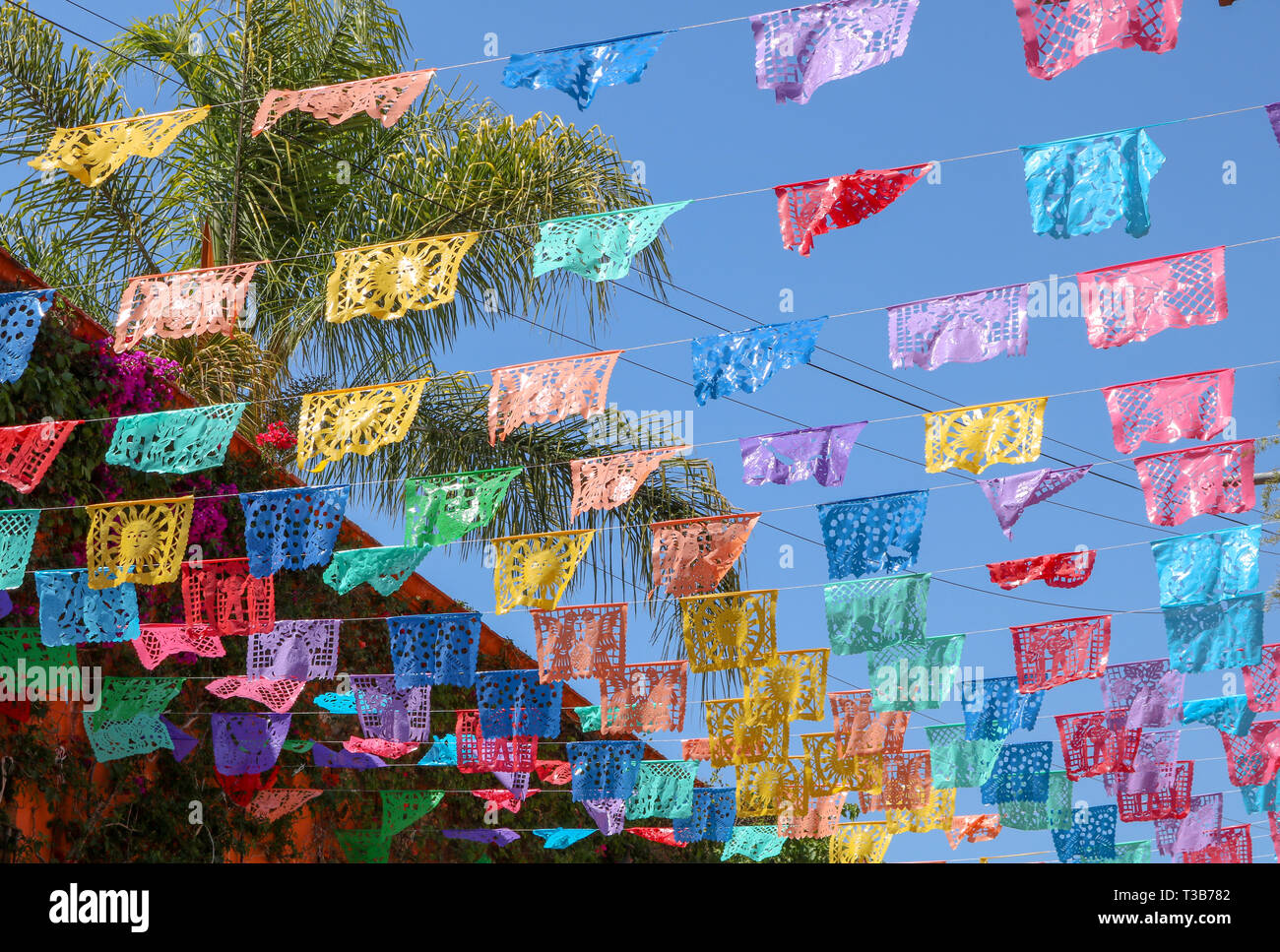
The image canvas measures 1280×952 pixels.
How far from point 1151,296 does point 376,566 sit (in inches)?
140

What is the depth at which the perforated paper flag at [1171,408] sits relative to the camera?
5.20 m

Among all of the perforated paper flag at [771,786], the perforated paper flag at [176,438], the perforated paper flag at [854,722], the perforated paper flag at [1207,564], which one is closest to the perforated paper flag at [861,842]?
the perforated paper flag at [854,722]

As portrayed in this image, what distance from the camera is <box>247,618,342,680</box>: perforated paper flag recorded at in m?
6.33

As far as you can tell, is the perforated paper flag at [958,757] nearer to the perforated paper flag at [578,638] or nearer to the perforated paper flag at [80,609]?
the perforated paper flag at [578,638]

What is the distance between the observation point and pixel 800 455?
554cm

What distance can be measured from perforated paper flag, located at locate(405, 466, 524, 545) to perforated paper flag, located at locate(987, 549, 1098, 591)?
230 cm

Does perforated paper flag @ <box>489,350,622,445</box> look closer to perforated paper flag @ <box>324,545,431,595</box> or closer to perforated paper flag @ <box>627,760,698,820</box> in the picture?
perforated paper flag @ <box>324,545,431,595</box>

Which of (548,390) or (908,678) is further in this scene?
(908,678)

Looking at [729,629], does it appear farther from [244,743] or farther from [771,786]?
[244,743]

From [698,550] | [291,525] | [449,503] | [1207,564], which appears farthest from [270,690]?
[1207,564]

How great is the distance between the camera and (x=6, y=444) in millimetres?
6016
